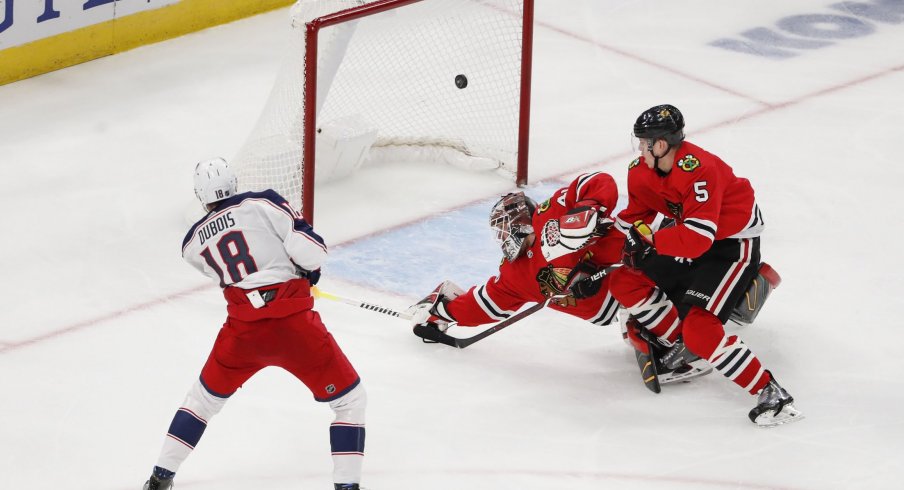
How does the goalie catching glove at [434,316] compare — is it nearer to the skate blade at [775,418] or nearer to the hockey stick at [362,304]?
the hockey stick at [362,304]

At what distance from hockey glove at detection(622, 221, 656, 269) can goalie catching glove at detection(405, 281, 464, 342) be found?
0.64 meters

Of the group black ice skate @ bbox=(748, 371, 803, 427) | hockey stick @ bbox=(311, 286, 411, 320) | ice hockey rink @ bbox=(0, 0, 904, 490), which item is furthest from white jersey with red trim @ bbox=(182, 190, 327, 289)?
black ice skate @ bbox=(748, 371, 803, 427)

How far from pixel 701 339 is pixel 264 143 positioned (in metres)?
2.03

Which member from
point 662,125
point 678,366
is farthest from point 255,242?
point 678,366

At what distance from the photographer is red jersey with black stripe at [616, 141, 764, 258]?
399 cm

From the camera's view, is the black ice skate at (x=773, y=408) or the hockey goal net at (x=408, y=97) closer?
the black ice skate at (x=773, y=408)

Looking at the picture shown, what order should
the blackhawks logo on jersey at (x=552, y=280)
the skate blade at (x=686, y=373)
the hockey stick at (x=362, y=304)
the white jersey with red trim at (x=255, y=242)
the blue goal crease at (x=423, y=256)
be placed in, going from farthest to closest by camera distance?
the blue goal crease at (x=423, y=256), the hockey stick at (x=362, y=304), the skate blade at (x=686, y=373), the blackhawks logo on jersey at (x=552, y=280), the white jersey with red trim at (x=255, y=242)

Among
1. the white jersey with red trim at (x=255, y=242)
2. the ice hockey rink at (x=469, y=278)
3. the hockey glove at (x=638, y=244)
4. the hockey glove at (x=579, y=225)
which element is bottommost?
the ice hockey rink at (x=469, y=278)

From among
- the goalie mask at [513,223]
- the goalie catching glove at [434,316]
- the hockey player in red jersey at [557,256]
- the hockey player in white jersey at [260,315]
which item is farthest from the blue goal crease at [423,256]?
the hockey player in white jersey at [260,315]

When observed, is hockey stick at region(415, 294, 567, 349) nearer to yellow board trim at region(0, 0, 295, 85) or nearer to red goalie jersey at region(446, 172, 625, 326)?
red goalie jersey at region(446, 172, 625, 326)

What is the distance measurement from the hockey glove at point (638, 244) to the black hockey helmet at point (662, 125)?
257mm

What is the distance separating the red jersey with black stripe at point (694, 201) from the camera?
13.1ft

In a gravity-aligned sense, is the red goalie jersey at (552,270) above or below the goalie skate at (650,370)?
above

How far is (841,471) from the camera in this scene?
3.89 m
